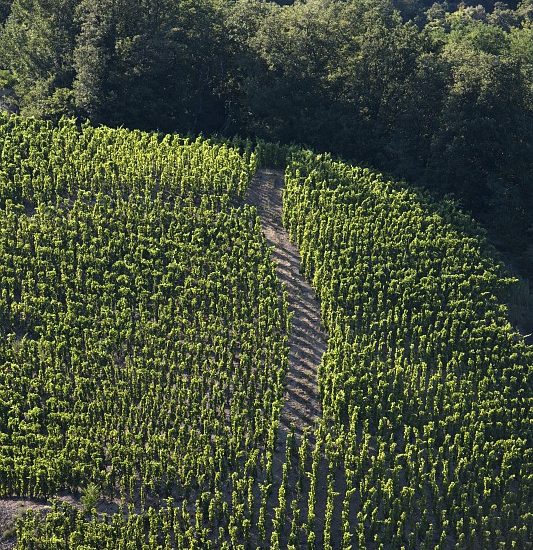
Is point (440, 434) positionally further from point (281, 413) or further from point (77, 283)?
point (77, 283)

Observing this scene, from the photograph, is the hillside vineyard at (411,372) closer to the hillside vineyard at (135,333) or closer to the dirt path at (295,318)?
the dirt path at (295,318)

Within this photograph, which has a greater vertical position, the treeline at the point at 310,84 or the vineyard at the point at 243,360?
the treeline at the point at 310,84

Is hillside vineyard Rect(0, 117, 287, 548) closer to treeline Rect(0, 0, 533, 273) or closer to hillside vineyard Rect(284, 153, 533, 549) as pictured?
hillside vineyard Rect(284, 153, 533, 549)

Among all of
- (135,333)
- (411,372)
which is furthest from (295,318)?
(135,333)

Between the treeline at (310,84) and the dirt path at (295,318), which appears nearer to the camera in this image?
the dirt path at (295,318)

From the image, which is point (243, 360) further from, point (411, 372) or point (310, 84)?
point (310, 84)

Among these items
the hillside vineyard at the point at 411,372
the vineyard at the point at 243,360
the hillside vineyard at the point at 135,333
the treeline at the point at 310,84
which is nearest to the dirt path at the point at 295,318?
the vineyard at the point at 243,360

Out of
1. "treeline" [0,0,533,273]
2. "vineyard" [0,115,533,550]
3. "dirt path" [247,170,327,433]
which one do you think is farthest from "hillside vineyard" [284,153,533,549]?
"treeline" [0,0,533,273]

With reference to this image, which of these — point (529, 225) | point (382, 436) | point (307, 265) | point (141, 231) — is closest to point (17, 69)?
point (141, 231)
